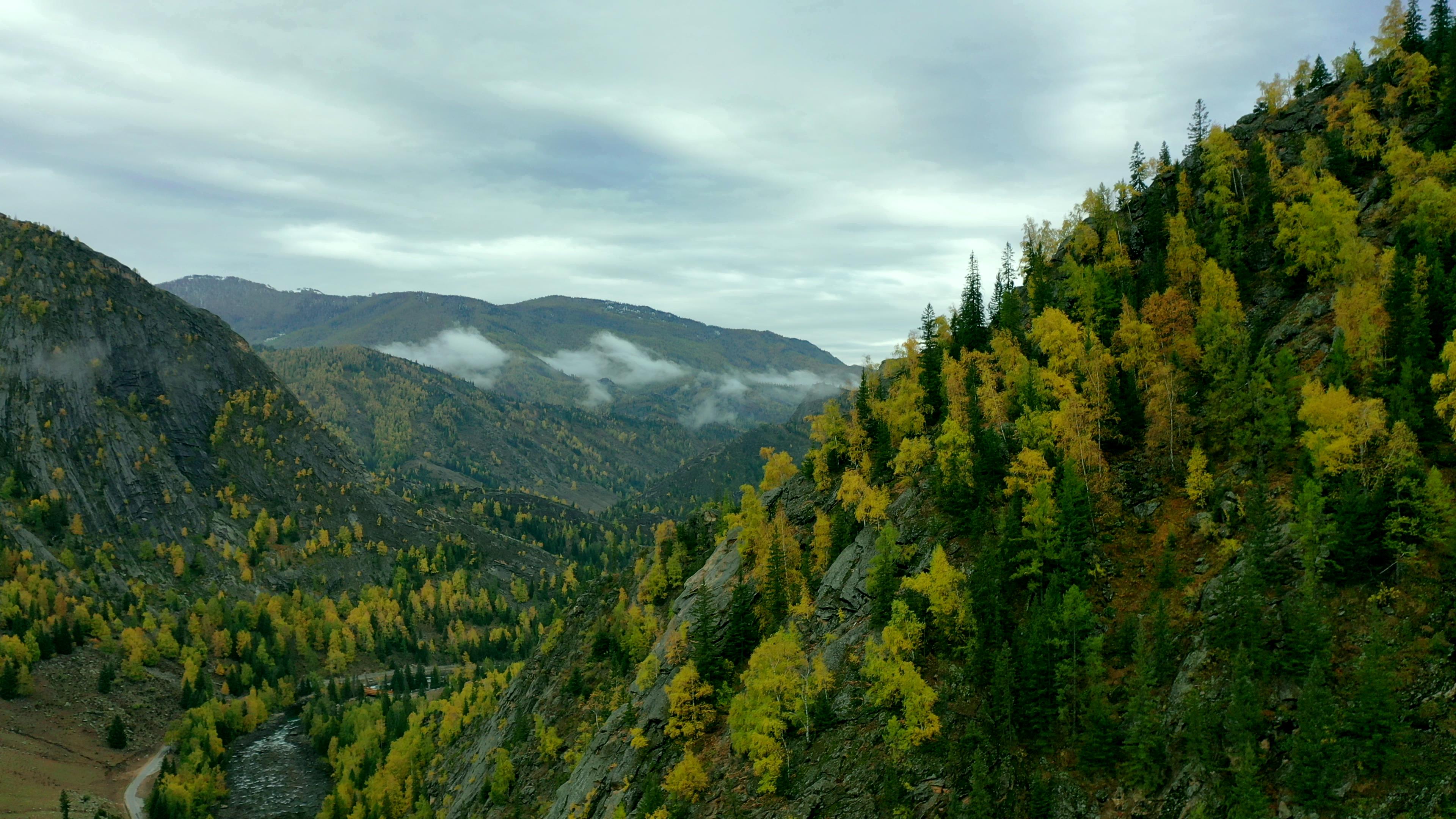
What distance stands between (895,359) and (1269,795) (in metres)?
74.3

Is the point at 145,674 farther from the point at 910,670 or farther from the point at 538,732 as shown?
the point at 910,670

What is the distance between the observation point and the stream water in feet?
508

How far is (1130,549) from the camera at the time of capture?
65.6 m

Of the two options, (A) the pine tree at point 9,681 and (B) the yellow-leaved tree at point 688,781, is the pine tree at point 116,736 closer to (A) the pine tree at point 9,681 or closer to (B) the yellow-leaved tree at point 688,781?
(A) the pine tree at point 9,681

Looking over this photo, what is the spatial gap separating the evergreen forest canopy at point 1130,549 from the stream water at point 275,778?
6530 cm

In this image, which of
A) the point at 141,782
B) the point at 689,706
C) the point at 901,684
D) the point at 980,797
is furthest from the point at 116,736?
the point at 980,797

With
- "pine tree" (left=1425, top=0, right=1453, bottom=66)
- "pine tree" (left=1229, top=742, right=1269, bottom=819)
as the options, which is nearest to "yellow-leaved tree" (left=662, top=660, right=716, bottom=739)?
"pine tree" (left=1229, top=742, right=1269, bottom=819)

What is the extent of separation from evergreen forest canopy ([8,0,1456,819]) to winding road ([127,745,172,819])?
75267 mm

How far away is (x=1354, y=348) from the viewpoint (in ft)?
210

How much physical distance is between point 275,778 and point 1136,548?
184 meters

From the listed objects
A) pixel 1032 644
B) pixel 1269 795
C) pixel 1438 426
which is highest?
pixel 1438 426

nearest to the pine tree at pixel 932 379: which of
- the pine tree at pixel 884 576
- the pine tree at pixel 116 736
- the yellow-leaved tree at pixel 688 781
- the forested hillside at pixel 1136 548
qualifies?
the forested hillside at pixel 1136 548

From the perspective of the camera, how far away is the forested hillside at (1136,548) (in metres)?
48.5

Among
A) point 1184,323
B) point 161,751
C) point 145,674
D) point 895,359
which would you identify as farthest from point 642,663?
point 145,674
